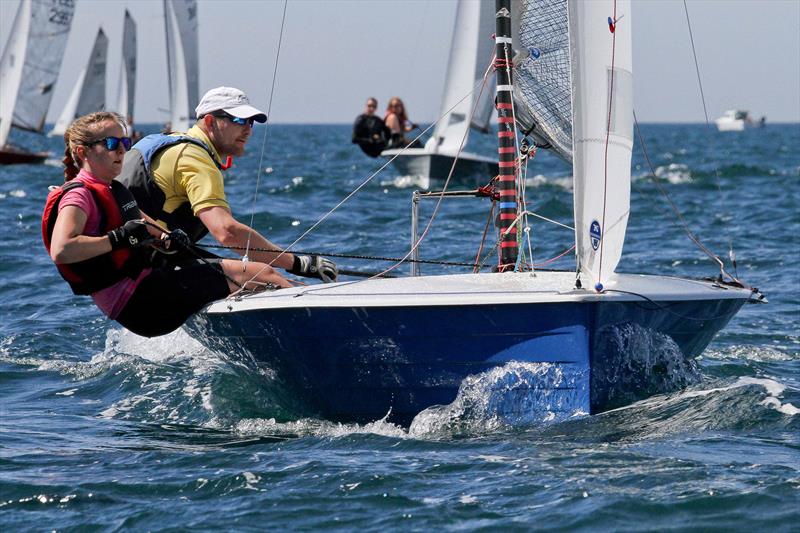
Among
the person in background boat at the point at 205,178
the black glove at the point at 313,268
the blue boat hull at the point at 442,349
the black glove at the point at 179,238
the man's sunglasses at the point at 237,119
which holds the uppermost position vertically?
the man's sunglasses at the point at 237,119

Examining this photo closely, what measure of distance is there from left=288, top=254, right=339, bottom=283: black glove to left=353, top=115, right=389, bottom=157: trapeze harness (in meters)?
14.1

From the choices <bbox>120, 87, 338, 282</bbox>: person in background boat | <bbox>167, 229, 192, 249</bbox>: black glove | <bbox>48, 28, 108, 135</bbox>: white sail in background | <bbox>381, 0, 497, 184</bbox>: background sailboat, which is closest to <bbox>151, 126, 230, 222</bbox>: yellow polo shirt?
<bbox>120, 87, 338, 282</bbox>: person in background boat

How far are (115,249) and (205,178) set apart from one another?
0.55 meters

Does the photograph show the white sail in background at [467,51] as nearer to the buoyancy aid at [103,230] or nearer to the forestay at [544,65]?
the forestay at [544,65]

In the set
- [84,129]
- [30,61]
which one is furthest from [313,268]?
[30,61]

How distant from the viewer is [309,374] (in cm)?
500

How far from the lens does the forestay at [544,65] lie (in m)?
5.93

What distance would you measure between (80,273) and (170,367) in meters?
1.77

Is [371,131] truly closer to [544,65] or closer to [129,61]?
[544,65]

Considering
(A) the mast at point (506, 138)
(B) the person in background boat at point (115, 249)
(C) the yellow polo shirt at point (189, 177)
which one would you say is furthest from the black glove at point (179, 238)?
(A) the mast at point (506, 138)

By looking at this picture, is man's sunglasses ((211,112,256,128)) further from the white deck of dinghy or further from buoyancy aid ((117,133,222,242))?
the white deck of dinghy

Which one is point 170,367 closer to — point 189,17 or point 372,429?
point 372,429

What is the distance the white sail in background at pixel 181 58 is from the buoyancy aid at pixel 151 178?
2988 cm

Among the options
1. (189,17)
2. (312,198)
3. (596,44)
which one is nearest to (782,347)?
(596,44)
